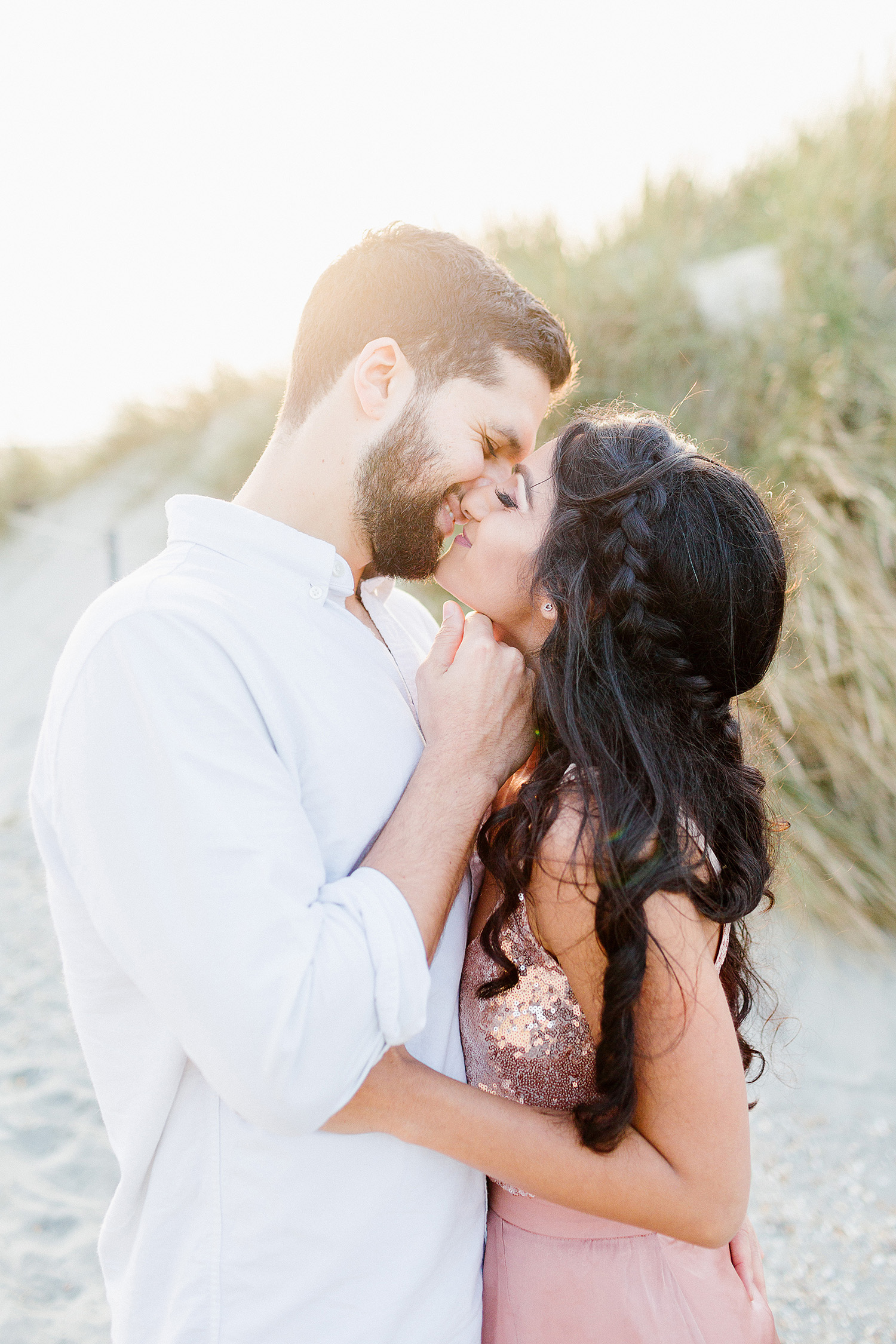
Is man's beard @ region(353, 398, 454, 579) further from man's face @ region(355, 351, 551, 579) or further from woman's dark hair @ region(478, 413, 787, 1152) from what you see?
woman's dark hair @ region(478, 413, 787, 1152)

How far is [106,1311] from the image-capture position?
3.03 meters

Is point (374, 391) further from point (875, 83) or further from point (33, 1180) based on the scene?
point (875, 83)

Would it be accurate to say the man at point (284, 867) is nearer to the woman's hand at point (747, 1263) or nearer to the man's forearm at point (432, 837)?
the man's forearm at point (432, 837)

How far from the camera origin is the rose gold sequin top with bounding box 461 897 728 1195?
163 cm

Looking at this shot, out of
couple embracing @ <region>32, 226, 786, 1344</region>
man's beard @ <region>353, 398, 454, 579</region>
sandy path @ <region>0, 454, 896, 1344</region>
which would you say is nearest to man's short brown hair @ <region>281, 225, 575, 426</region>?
couple embracing @ <region>32, 226, 786, 1344</region>

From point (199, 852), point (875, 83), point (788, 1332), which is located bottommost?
point (788, 1332)

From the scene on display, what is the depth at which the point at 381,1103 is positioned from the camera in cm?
133

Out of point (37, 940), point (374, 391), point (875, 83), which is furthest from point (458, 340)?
point (875, 83)

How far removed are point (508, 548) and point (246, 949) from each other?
112 cm

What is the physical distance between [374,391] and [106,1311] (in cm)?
330

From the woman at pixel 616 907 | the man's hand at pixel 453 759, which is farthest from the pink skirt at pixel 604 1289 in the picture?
the man's hand at pixel 453 759

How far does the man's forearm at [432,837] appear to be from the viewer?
1.30 m

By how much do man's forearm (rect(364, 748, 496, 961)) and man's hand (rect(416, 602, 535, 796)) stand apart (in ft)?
0.11

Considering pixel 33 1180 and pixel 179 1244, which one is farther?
pixel 33 1180
